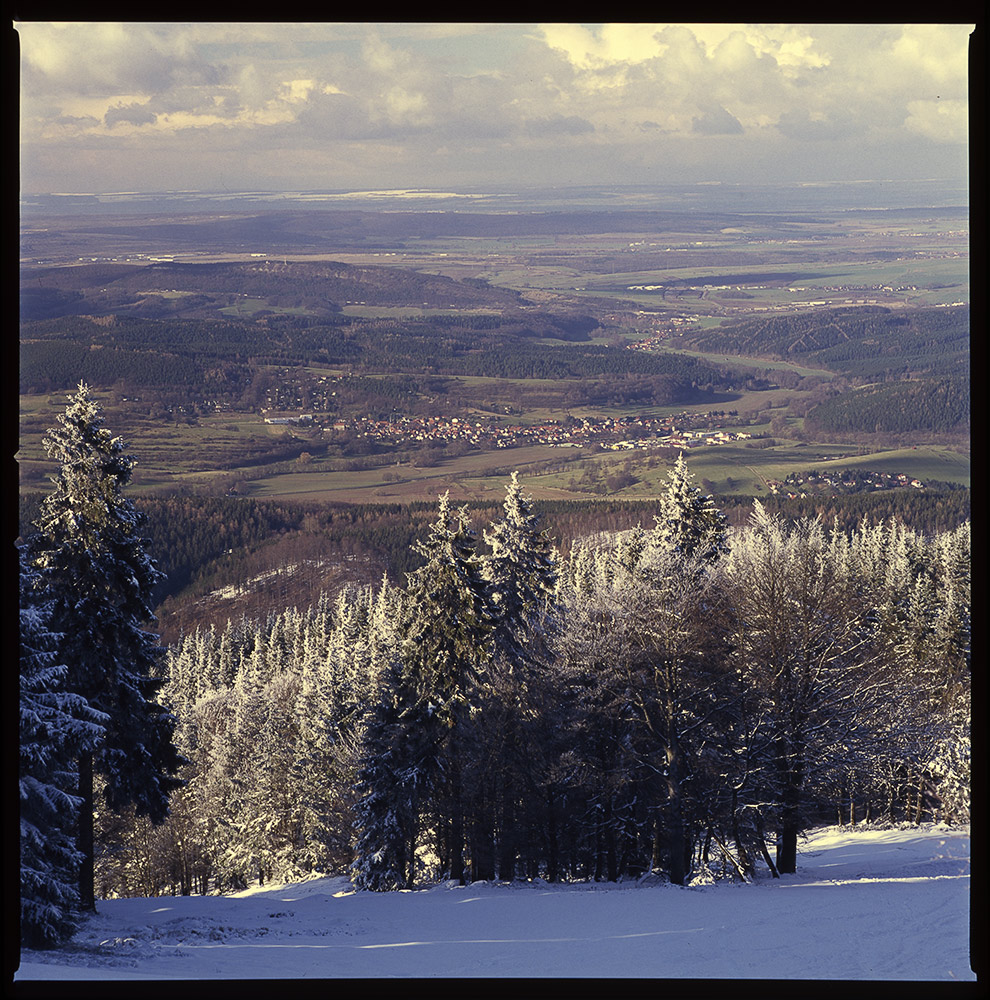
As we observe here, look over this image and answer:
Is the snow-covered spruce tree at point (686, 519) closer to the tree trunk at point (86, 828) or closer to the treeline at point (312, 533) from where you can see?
the tree trunk at point (86, 828)

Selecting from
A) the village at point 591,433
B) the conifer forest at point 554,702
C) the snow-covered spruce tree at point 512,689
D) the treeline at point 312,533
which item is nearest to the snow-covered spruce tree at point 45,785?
the conifer forest at point 554,702

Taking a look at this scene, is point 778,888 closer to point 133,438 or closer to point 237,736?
point 237,736

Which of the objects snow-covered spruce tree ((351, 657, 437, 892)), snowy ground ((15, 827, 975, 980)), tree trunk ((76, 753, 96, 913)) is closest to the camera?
snowy ground ((15, 827, 975, 980))

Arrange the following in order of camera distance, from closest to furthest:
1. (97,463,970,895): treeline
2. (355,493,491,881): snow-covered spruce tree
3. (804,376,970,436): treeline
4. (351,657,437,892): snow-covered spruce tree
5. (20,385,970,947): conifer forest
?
(20,385,970,947): conifer forest, (97,463,970,895): treeline, (355,493,491,881): snow-covered spruce tree, (351,657,437,892): snow-covered spruce tree, (804,376,970,436): treeline

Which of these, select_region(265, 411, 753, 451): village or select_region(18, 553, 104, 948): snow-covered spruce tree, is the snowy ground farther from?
select_region(265, 411, 753, 451): village

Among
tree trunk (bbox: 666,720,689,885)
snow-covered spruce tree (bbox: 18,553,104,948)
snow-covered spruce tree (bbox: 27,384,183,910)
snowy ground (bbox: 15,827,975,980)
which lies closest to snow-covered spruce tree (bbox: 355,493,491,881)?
snowy ground (bbox: 15,827,975,980)

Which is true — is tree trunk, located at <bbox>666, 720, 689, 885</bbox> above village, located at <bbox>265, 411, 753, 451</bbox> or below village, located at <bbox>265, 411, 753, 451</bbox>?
below
